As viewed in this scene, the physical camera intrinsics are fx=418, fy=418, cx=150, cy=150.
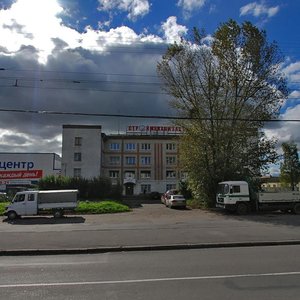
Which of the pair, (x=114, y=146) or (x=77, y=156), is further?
(x=114, y=146)

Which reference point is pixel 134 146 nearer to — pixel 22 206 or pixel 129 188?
pixel 129 188

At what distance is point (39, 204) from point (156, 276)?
2381 cm

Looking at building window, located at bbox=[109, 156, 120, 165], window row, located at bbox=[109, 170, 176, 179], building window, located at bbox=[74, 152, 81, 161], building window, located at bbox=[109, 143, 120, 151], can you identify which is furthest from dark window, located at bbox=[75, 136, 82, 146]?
window row, located at bbox=[109, 170, 176, 179]

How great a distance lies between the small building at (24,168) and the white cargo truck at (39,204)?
170 ft

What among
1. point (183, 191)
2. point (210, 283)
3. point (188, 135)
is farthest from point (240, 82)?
point (210, 283)

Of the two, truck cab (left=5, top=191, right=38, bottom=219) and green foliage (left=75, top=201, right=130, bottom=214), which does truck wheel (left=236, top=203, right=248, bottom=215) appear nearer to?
green foliage (left=75, top=201, right=130, bottom=214)

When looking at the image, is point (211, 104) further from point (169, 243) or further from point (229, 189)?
point (169, 243)

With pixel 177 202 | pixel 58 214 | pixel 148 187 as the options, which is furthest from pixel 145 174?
pixel 58 214

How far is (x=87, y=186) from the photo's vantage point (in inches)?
2130

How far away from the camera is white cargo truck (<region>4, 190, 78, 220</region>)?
30406 millimetres

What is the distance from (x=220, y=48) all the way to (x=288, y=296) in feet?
111

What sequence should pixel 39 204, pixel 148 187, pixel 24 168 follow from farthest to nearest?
1. pixel 148 187
2. pixel 24 168
3. pixel 39 204

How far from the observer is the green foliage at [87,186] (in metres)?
52.2

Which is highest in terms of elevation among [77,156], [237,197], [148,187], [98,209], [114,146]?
[114,146]
